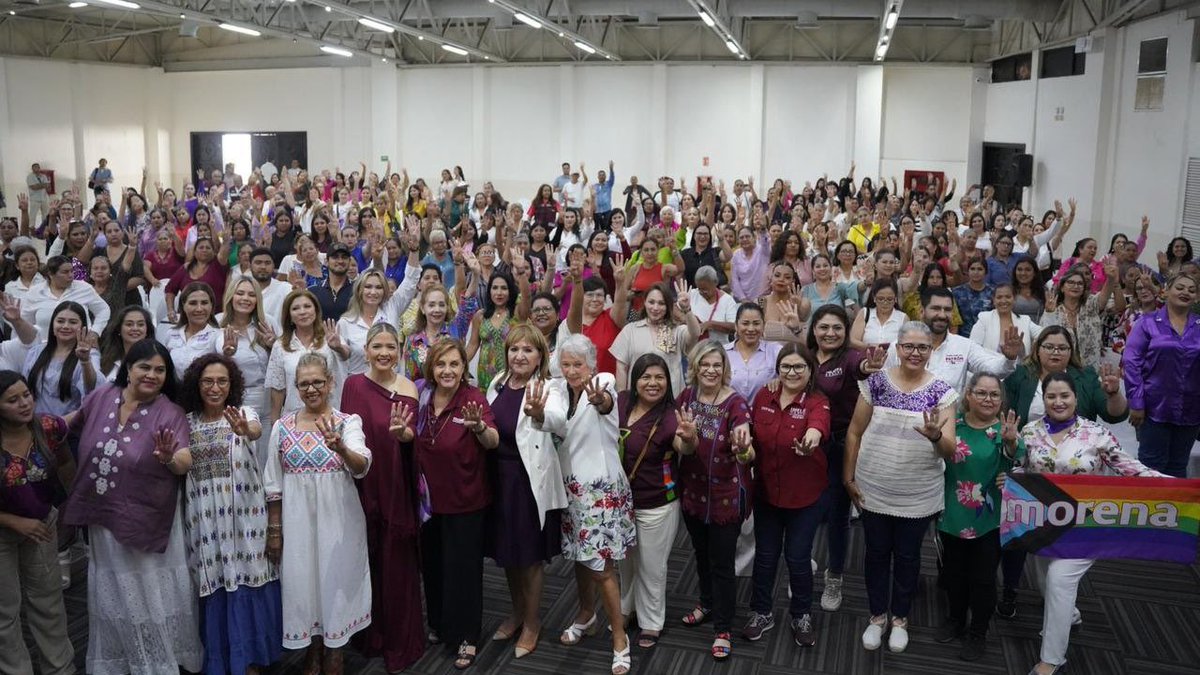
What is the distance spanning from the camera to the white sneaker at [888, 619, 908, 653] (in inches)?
169

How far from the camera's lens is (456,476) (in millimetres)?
3932

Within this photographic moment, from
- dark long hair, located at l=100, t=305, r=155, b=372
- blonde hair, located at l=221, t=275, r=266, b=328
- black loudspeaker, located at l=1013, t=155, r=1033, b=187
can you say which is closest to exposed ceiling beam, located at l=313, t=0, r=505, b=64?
blonde hair, located at l=221, t=275, r=266, b=328

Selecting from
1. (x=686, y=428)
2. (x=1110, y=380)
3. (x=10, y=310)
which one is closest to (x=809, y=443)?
(x=686, y=428)

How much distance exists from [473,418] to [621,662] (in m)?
1.31

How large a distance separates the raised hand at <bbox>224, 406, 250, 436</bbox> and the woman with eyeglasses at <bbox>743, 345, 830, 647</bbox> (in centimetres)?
214

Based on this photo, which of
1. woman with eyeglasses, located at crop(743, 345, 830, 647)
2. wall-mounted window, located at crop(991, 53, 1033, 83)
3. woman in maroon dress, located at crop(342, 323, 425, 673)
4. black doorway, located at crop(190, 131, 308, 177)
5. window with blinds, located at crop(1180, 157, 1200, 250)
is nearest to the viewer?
woman in maroon dress, located at crop(342, 323, 425, 673)

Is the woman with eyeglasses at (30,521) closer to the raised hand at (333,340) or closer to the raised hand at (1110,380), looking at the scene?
the raised hand at (333,340)

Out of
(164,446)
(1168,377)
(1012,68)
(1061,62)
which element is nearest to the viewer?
(164,446)

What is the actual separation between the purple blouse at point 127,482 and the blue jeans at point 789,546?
251cm

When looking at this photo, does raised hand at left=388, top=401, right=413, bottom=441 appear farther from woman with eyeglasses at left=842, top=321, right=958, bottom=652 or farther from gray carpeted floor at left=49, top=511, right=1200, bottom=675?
woman with eyeglasses at left=842, top=321, right=958, bottom=652

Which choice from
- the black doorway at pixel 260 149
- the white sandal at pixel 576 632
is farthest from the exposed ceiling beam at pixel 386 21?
the white sandal at pixel 576 632

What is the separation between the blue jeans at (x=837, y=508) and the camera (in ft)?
15.0

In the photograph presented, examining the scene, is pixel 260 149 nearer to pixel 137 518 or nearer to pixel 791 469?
pixel 137 518

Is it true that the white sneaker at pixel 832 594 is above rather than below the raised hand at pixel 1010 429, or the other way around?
below
